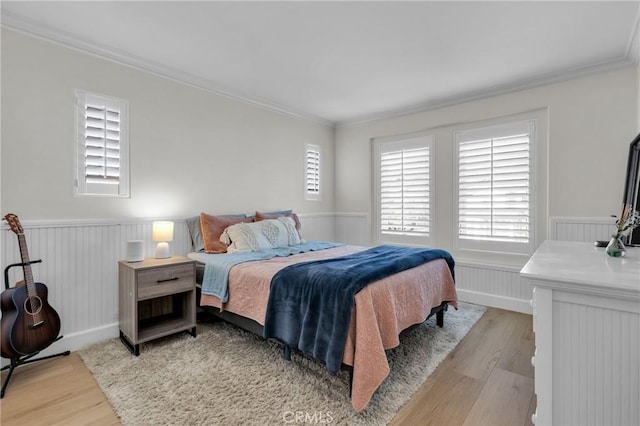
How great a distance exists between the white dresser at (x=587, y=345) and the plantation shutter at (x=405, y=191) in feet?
9.87

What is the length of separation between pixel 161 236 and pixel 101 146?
3.10ft

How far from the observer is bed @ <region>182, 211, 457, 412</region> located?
178 centimetres

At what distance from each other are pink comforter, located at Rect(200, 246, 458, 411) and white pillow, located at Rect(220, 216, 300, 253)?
49 centimetres

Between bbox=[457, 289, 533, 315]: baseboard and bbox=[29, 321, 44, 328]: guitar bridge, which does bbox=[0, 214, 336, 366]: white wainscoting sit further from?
bbox=[457, 289, 533, 315]: baseboard

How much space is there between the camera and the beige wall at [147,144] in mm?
2326

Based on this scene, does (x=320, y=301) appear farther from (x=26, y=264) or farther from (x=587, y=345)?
A: (x=26, y=264)

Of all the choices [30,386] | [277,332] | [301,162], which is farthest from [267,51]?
[30,386]

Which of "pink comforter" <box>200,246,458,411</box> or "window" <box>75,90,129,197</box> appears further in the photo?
"window" <box>75,90,129,197</box>

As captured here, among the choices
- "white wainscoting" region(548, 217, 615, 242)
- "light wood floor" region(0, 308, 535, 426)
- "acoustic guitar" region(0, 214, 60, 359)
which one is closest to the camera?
"light wood floor" region(0, 308, 535, 426)

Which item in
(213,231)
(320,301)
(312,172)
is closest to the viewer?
(320,301)

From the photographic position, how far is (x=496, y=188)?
3.61 metres

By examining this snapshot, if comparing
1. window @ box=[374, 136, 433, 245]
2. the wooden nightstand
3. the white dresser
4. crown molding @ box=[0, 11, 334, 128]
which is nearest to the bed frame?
the wooden nightstand

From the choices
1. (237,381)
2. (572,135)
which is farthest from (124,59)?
(572,135)

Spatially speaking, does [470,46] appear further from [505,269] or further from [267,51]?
[505,269]
